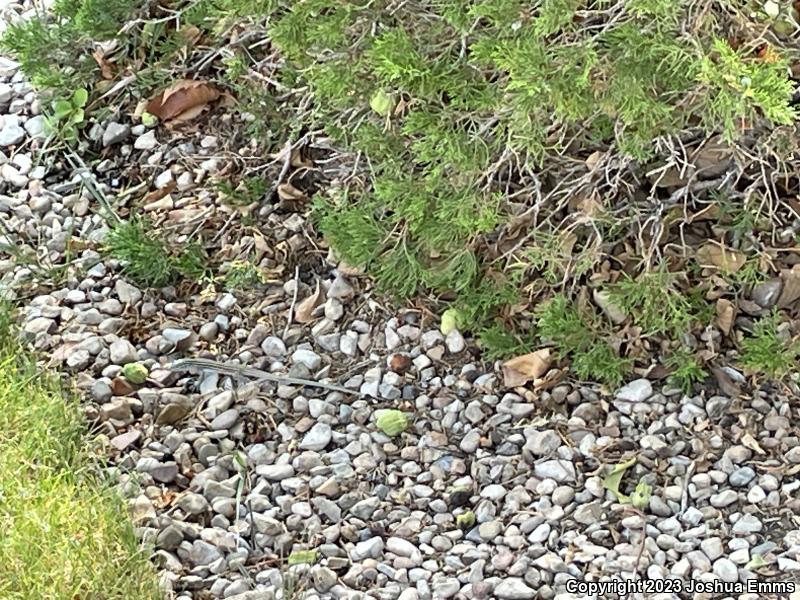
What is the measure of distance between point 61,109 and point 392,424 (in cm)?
149

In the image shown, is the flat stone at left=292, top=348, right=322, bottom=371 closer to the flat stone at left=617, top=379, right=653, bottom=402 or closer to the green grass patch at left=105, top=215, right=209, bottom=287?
the green grass patch at left=105, top=215, right=209, bottom=287

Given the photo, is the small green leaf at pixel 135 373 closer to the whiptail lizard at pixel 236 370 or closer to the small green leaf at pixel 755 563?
the whiptail lizard at pixel 236 370

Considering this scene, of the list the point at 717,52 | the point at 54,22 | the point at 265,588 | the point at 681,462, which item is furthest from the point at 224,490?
the point at 54,22

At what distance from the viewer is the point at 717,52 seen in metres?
2.17

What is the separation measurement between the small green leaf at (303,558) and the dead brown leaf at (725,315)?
1.00 meters

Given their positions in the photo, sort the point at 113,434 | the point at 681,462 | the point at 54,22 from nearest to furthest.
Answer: the point at 681,462 < the point at 113,434 < the point at 54,22

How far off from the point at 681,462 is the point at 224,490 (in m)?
0.92

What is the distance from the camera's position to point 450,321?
2734 mm

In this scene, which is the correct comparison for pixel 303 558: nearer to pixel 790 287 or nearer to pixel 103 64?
pixel 790 287

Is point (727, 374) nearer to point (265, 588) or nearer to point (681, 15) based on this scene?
point (681, 15)

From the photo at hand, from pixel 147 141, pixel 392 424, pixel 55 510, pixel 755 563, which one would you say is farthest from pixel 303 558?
pixel 147 141

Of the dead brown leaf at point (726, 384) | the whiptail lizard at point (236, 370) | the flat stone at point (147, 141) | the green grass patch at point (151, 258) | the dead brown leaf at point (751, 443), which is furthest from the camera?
the flat stone at point (147, 141)

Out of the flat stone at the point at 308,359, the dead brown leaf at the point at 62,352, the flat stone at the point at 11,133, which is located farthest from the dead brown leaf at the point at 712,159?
the flat stone at the point at 11,133

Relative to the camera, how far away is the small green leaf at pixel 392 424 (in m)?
2.57
